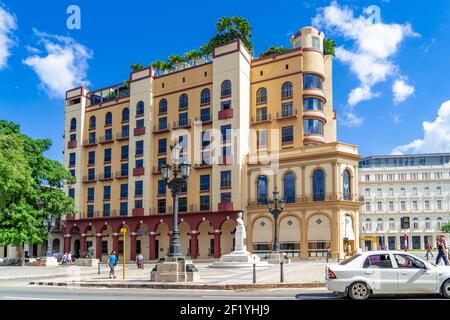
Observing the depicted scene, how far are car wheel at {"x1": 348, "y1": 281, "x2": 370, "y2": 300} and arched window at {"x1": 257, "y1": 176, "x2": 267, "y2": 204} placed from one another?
1498 inches

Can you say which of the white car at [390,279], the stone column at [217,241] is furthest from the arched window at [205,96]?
the white car at [390,279]

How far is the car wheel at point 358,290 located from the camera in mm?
12508

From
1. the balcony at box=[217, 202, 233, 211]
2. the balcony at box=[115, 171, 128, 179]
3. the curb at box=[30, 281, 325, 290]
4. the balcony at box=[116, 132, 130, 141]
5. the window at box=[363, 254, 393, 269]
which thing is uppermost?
the balcony at box=[116, 132, 130, 141]

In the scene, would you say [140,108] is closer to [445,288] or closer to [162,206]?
[162,206]

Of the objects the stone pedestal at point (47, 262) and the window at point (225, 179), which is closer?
the stone pedestal at point (47, 262)

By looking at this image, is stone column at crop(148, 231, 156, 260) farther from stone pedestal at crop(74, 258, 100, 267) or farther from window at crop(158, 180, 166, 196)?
stone pedestal at crop(74, 258, 100, 267)

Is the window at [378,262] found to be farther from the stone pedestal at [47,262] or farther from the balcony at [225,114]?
the balcony at [225,114]

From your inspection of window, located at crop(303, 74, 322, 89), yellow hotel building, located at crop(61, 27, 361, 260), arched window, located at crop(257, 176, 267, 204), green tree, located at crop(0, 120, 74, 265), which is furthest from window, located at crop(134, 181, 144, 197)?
window, located at crop(303, 74, 322, 89)

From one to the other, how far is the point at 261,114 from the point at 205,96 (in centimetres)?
711

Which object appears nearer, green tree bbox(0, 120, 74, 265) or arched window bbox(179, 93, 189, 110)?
green tree bbox(0, 120, 74, 265)

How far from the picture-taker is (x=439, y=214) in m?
91.9

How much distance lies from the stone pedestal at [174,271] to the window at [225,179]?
32.0 m

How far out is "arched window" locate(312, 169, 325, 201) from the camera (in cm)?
4734

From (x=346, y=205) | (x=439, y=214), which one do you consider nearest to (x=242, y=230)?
(x=346, y=205)
